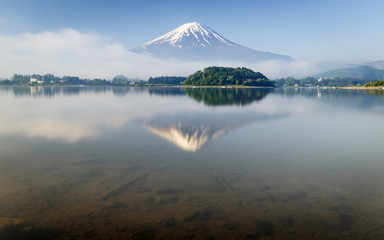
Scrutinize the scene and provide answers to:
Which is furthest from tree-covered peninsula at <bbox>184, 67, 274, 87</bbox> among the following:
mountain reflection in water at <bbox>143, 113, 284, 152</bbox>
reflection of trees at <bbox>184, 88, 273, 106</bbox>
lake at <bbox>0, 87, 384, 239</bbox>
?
lake at <bbox>0, 87, 384, 239</bbox>

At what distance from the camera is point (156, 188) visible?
744cm

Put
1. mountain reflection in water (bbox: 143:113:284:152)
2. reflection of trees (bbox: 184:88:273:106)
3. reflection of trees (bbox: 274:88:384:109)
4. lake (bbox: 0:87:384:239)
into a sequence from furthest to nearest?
1. reflection of trees (bbox: 184:88:273:106)
2. reflection of trees (bbox: 274:88:384:109)
3. mountain reflection in water (bbox: 143:113:284:152)
4. lake (bbox: 0:87:384:239)

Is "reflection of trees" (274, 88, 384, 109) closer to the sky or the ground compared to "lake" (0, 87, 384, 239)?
closer to the sky

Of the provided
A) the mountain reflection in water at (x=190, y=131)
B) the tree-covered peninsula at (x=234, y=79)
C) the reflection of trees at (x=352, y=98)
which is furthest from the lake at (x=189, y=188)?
the tree-covered peninsula at (x=234, y=79)

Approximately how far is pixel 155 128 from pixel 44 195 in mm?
10989

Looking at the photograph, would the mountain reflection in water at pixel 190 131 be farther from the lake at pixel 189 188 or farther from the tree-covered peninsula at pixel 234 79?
the tree-covered peninsula at pixel 234 79

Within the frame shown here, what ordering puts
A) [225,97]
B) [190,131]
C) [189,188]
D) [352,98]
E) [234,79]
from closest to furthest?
[189,188], [190,131], [352,98], [225,97], [234,79]

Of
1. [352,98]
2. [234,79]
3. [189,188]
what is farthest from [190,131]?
[234,79]

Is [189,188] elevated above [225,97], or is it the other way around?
[225,97]

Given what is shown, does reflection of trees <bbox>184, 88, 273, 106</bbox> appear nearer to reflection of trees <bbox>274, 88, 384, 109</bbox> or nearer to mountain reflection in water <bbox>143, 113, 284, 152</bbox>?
reflection of trees <bbox>274, 88, 384, 109</bbox>

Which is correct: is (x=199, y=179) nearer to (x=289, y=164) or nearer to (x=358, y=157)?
(x=289, y=164)

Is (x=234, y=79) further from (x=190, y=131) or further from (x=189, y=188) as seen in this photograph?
(x=189, y=188)

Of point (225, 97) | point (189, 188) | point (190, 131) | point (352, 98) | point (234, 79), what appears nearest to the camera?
point (189, 188)

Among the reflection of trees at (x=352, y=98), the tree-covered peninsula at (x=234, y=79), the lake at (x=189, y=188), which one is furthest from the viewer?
the tree-covered peninsula at (x=234, y=79)
